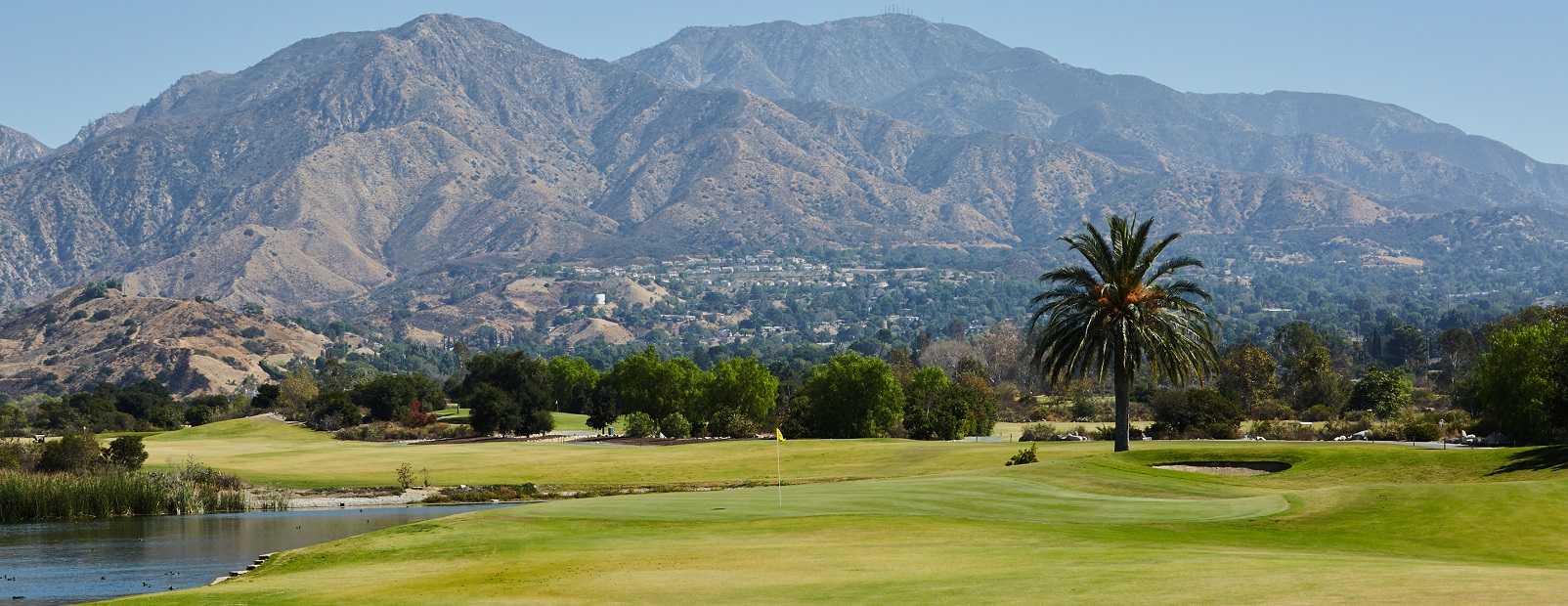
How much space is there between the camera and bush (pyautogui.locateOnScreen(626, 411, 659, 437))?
90688 millimetres

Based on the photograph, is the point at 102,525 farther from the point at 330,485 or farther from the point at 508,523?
the point at 508,523

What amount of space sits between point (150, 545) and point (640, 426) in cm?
4987

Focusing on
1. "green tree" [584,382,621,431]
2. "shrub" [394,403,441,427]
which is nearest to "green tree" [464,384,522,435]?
"shrub" [394,403,441,427]

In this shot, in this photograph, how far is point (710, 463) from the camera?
215ft

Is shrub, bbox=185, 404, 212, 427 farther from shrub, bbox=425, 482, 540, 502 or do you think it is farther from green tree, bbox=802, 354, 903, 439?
shrub, bbox=425, 482, 540, 502

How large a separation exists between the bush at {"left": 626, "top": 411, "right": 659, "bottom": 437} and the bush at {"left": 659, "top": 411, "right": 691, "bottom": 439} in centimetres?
180

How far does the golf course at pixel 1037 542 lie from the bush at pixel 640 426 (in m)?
47.3

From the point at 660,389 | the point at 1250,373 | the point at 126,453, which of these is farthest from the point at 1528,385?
the point at 1250,373

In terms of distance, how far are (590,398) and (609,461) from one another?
48167mm

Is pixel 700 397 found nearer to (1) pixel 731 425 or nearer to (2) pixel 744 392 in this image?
(2) pixel 744 392

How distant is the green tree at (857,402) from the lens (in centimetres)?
8256

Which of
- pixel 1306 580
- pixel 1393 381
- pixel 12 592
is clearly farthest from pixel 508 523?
pixel 1393 381

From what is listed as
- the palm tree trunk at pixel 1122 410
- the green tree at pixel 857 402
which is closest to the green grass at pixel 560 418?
the green tree at pixel 857 402

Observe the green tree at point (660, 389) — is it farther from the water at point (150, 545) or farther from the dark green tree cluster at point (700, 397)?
the water at point (150, 545)
